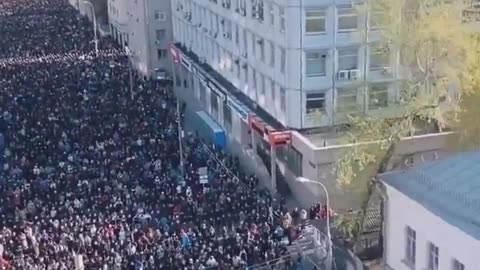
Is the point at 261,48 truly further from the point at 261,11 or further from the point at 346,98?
the point at 346,98

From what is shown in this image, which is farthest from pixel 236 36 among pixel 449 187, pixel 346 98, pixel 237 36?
pixel 449 187

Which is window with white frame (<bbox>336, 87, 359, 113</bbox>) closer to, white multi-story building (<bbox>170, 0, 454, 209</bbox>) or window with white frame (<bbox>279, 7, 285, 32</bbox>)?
white multi-story building (<bbox>170, 0, 454, 209</bbox>)

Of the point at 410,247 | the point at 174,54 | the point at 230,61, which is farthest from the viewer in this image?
the point at 174,54

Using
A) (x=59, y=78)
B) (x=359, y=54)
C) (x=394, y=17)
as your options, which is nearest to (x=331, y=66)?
(x=359, y=54)

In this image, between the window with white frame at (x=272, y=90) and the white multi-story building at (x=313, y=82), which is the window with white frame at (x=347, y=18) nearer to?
the white multi-story building at (x=313, y=82)

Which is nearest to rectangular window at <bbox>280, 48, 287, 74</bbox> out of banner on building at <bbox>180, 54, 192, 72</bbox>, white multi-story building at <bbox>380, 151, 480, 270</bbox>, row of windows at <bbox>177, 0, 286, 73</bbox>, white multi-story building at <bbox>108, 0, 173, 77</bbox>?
row of windows at <bbox>177, 0, 286, 73</bbox>

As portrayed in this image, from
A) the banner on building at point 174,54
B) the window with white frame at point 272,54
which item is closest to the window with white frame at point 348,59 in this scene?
the window with white frame at point 272,54
